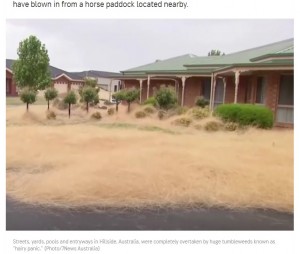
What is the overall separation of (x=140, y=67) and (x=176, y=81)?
20.0ft

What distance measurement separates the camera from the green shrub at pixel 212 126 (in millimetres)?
13988

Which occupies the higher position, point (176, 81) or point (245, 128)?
point (176, 81)

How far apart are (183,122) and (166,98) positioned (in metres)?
3.17

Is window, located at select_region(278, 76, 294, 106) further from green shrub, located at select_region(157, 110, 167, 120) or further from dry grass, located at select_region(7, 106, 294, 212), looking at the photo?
dry grass, located at select_region(7, 106, 294, 212)

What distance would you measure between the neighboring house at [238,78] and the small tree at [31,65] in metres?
7.20

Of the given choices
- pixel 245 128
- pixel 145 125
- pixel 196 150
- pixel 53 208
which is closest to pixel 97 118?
pixel 145 125

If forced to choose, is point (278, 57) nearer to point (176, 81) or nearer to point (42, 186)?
point (176, 81)

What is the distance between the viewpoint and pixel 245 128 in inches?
543

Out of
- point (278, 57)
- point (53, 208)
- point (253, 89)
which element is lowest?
point (53, 208)

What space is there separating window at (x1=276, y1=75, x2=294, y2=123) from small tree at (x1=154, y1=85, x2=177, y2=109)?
16.3ft

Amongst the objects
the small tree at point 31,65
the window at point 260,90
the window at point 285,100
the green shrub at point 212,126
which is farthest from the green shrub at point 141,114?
the small tree at point 31,65

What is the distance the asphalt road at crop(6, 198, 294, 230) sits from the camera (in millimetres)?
4867

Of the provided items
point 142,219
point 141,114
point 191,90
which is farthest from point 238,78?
point 142,219
